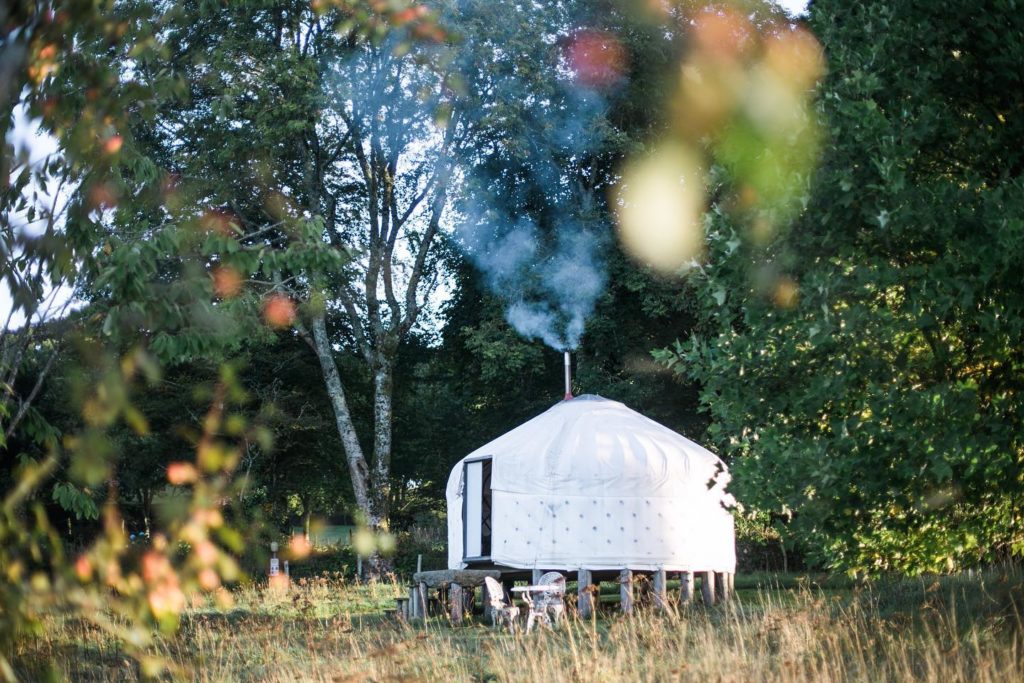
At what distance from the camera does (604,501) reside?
1332 cm

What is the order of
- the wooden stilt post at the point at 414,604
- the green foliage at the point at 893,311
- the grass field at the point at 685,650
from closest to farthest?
the grass field at the point at 685,650 → the green foliage at the point at 893,311 → the wooden stilt post at the point at 414,604

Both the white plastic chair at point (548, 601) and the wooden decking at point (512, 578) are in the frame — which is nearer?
the white plastic chair at point (548, 601)

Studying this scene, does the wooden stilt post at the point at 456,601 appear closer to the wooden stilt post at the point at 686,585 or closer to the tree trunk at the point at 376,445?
the wooden stilt post at the point at 686,585

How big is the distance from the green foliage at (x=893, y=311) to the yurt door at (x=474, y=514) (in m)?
8.20

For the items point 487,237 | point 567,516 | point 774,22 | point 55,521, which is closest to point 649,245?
point 487,237

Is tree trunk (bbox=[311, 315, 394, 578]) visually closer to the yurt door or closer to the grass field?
the yurt door

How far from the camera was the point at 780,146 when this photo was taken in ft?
22.8

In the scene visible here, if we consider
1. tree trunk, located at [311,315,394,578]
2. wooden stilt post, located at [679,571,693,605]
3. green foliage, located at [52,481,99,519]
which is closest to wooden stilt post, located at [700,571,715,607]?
wooden stilt post, located at [679,571,693,605]

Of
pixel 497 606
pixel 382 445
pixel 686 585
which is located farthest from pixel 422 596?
pixel 382 445

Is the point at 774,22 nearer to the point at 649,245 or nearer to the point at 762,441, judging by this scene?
the point at 649,245

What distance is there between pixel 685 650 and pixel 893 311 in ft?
8.15

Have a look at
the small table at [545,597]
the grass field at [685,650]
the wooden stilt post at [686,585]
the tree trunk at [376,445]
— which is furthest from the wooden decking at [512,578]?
the tree trunk at [376,445]

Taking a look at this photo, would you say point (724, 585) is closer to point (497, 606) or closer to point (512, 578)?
point (512, 578)

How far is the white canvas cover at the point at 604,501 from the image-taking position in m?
13.3
